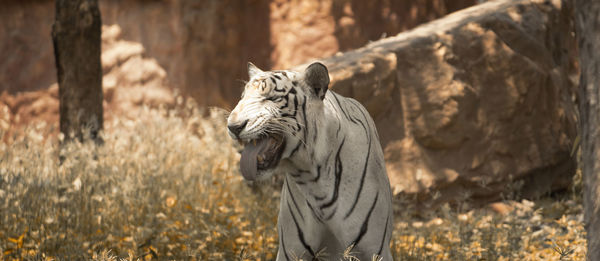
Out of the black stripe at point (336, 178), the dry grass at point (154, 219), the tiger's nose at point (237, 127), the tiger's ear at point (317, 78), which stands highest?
the tiger's ear at point (317, 78)

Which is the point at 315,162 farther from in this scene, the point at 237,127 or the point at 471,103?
the point at 471,103

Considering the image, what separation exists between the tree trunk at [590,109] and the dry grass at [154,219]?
0.88 m

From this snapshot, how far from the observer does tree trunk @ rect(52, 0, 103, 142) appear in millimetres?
6051

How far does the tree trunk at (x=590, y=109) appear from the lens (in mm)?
3449

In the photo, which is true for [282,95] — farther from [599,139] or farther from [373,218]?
[599,139]

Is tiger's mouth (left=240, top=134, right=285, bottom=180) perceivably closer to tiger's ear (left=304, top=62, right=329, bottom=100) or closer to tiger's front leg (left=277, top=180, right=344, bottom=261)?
tiger's ear (left=304, top=62, right=329, bottom=100)

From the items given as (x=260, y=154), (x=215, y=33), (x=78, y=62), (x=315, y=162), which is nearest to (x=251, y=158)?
(x=260, y=154)

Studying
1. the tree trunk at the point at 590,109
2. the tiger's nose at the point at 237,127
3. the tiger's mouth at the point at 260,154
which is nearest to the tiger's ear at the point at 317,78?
the tiger's mouth at the point at 260,154

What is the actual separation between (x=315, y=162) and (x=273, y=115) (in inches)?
13.9

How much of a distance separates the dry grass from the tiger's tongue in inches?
45.6

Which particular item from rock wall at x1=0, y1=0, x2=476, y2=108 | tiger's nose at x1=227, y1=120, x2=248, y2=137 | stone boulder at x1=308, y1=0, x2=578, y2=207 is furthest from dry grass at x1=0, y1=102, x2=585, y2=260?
rock wall at x1=0, y1=0, x2=476, y2=108

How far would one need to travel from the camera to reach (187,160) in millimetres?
6211

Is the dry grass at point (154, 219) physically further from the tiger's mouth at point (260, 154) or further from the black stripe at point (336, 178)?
the tiger's mouth at point (260, 154)

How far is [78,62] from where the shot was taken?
613cm
